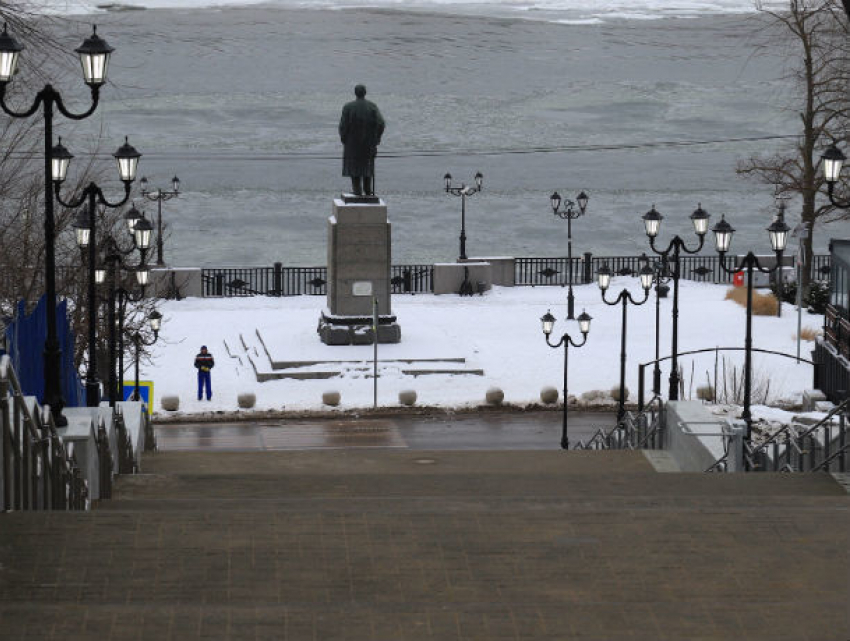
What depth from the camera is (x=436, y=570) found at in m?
9.24

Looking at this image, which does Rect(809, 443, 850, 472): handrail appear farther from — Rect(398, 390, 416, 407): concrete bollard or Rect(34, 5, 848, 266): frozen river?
Rect(34, 5, 848, 266): frozen river

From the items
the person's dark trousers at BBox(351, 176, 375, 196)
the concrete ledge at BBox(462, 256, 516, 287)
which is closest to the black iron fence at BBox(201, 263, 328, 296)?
the concrete ledge at BBox(462, 256, 516, 287)

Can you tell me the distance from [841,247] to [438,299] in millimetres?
15919

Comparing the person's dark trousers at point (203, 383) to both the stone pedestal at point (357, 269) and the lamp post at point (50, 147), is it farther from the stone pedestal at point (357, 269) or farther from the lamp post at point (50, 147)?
the lamp post at point (50, 147)

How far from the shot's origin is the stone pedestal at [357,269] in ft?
120

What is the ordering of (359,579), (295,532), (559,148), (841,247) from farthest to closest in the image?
1. (559,148)
2. (841,247)
3. (295,532)
4. (359,579)

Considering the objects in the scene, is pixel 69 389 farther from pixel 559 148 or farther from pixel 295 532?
pixel 559 148

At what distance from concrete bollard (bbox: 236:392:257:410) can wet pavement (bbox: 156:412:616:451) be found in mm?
968

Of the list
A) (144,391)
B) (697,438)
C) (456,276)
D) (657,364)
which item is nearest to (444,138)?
(456,276)

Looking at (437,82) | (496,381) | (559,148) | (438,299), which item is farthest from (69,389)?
(437,82)

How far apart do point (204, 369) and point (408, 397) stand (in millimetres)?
4199

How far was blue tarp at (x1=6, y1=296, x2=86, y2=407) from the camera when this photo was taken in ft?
47.8

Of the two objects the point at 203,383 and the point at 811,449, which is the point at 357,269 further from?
the point at 811,449

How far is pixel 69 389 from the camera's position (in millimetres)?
18031
